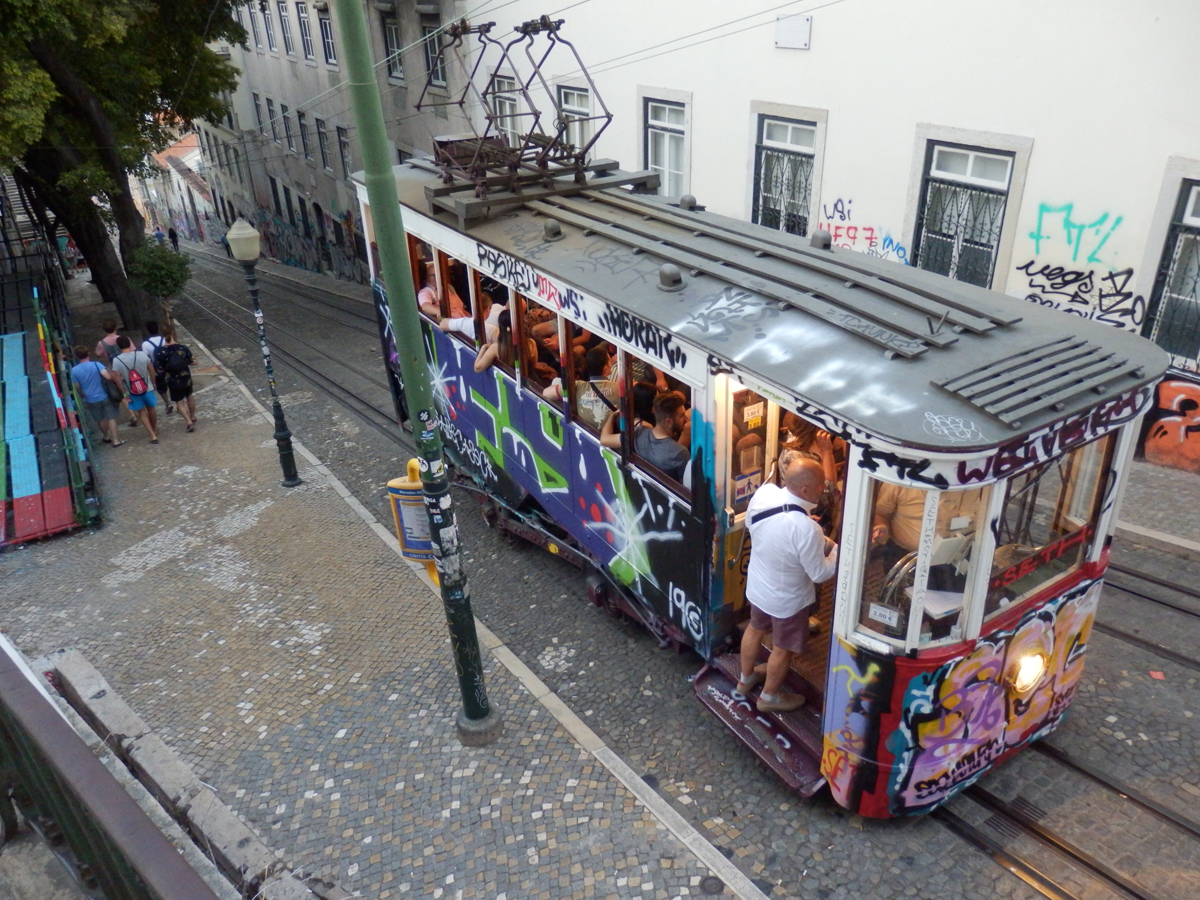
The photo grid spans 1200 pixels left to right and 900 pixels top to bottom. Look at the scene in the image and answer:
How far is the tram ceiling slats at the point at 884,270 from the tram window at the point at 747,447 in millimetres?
1025

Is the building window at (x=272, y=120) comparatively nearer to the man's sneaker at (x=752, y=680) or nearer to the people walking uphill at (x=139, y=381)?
the people walking uphill at (x=139, y=381)

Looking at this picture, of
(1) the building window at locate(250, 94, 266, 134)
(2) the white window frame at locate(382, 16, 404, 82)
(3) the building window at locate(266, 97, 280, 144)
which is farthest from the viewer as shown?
(1) the building window at locate(250, 94, 266, 134)

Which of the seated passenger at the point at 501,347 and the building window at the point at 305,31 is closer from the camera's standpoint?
the seated passenger at the point at 501,347

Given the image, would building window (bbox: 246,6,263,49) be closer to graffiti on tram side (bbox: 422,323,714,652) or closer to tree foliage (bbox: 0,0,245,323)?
tree foliage (bbox: 0,0,245,323)

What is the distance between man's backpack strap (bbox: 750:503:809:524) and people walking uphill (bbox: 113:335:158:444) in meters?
8.96

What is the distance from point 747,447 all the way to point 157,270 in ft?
46.1

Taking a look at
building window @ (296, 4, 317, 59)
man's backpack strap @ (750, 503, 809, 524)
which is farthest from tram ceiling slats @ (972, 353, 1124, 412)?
building window @ (296, 4, 317, 59)

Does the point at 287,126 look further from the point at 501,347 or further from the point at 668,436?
the point at 668,436

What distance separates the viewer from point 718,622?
557cm

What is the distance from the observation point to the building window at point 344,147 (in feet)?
80.9

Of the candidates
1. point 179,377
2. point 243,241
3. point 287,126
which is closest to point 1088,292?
point 243,241

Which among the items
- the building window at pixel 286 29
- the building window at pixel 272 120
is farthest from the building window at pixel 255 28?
the building window at pixel 286 29

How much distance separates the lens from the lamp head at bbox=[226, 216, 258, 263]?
28.0ft

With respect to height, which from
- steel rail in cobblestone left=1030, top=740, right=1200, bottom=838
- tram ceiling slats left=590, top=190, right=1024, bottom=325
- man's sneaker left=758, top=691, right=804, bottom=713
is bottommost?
steel rail in cobblestone left=1030, top=740, right=1200, bottom=838
